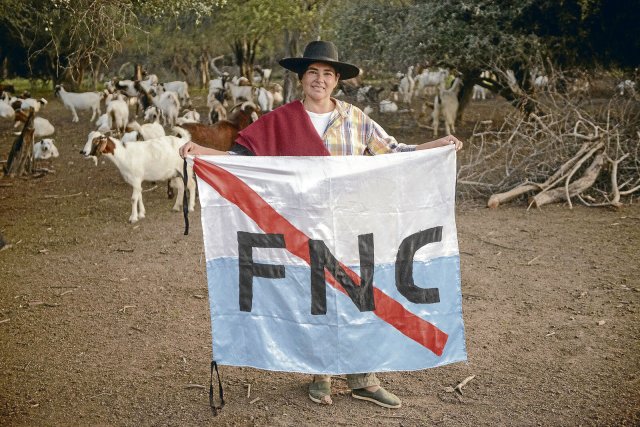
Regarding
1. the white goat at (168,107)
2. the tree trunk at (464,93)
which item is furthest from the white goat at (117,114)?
the tree trunk at (464,93)

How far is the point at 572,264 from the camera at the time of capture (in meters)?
7.04

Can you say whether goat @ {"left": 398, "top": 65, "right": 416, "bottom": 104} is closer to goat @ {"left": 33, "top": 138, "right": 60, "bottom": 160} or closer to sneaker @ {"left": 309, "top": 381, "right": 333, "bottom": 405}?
goat @ {"left": 33, "top": 138, "right": 60, "bottom": 160}

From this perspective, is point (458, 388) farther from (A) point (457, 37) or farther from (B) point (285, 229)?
(A) point (457, 37)

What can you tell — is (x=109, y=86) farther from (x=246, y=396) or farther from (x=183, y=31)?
(x=246, y=396)

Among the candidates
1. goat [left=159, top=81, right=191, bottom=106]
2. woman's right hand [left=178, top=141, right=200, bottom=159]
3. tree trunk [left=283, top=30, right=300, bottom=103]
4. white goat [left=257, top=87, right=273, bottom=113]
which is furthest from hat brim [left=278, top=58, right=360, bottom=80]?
goat [left=159, top=81, right=191, bottom=106]

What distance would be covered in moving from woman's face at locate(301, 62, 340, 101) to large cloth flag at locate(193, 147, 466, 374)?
408 mm

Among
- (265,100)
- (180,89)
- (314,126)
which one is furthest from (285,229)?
(180,89)

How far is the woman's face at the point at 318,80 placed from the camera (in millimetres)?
3973

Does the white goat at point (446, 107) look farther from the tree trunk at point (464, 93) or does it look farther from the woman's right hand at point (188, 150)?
the woman's right hand at point (188, 150)

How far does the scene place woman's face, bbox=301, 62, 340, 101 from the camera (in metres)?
3.97

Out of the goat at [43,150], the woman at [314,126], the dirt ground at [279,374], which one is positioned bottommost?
the dirt ground at [279,374]

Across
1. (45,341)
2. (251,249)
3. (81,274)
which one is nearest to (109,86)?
(81,274)

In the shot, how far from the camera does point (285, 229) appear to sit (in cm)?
386

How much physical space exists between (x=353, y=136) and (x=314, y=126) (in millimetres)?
249
